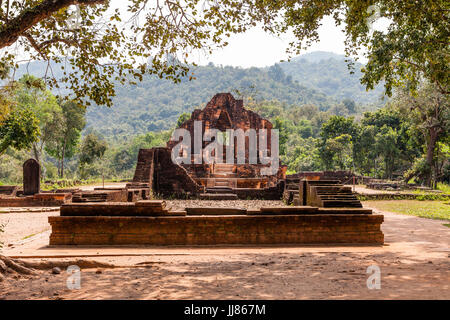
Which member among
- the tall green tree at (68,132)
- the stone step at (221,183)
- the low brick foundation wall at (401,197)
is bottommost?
the low brick foundation wall at (401,197)

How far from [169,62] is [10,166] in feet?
130

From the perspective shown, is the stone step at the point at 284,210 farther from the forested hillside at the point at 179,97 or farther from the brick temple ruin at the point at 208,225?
the forested hillside at the point at 179,97

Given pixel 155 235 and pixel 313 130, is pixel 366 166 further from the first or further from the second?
pixel 313 130

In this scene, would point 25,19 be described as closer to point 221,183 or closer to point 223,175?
point 221,183

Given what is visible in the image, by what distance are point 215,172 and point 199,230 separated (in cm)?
1472

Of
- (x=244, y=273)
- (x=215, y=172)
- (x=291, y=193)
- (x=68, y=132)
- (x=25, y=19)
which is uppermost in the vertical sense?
(x=68, y=132)

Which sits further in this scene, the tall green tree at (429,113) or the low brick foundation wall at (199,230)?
the tall green tree at (429,113)


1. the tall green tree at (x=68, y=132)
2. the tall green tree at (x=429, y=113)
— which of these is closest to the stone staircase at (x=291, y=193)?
the tall green tree at (x=429, y=113)

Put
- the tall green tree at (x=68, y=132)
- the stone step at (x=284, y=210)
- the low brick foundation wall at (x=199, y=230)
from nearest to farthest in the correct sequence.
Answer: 1. the low brick foundation wall at (x=199, y=230)
2. the stone step at (x=284, y=210)
3. the tall green tree at (x=68, y=132)

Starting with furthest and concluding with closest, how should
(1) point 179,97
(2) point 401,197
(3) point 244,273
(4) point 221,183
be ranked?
(1) point 179,97
(4) point 221,183
(2) point 401,197
(3) point 244,273

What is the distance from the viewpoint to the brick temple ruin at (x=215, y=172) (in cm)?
1494

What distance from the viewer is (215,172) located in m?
21.3
